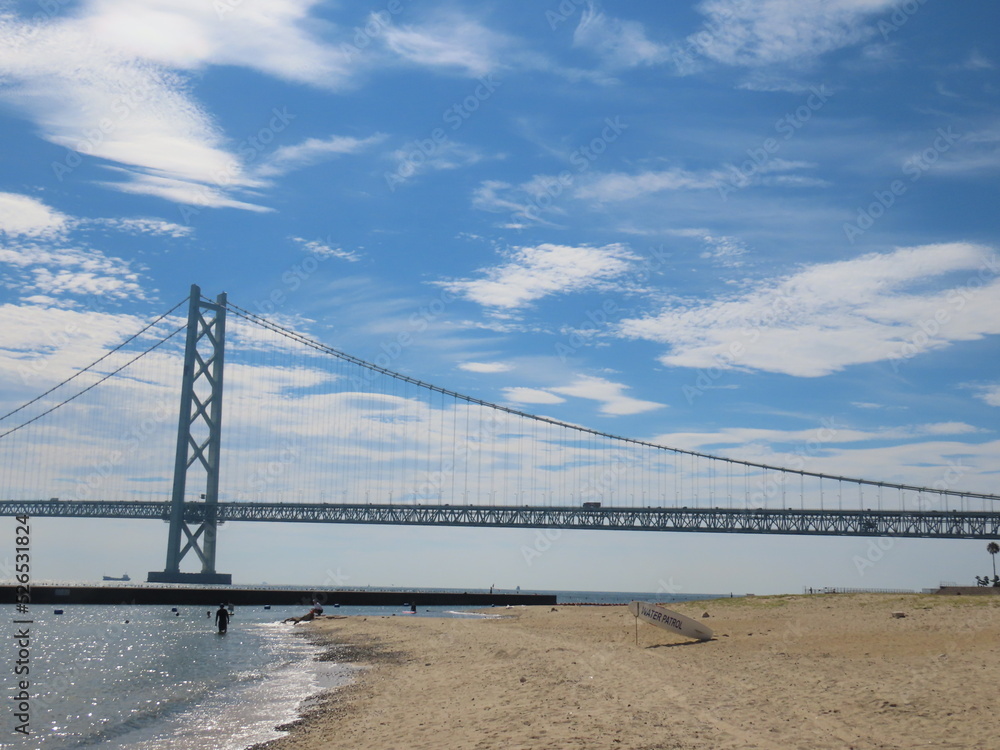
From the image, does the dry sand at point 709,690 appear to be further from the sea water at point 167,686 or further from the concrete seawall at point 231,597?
the concrete seawall at point 231,597

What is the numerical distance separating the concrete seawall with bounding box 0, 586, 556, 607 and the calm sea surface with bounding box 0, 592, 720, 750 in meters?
31.3

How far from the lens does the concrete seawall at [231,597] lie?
73.3 meters

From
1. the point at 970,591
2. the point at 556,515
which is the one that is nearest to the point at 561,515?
the point at 556,515

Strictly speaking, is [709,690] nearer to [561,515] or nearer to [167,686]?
[167,686]

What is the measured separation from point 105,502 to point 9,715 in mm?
82651

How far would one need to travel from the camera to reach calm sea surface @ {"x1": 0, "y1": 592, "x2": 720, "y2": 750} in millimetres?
15844

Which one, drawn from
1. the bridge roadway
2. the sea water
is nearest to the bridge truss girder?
the bridge roadway

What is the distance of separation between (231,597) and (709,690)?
6799 centimetres

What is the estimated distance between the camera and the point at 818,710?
12633 mm

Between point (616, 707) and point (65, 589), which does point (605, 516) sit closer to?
point (65, 589)

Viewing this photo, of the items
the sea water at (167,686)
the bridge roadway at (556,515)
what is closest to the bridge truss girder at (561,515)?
the bridge roadway at (556,515)

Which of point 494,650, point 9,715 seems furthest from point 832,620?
point 9,715

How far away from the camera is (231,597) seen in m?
75.9

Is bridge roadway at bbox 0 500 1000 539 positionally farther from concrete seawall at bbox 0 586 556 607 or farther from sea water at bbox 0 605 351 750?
sea water at bbox 0 605 351 750
